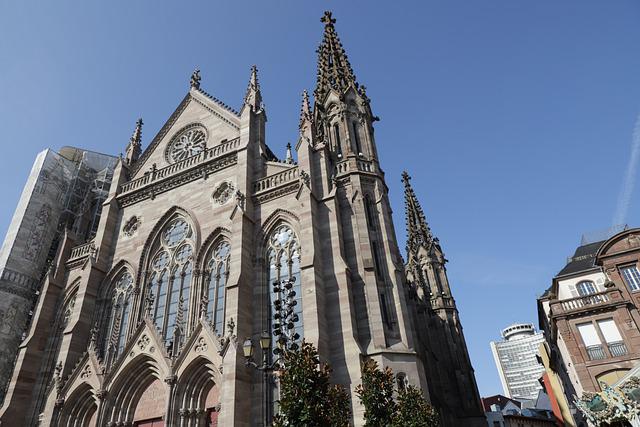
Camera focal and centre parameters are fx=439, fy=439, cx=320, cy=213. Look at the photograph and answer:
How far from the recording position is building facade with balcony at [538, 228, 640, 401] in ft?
73.3

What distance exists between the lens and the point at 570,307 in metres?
24.8

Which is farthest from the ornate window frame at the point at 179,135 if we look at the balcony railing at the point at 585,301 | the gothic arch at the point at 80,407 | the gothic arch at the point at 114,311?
the balcony railing at the point at 585,301

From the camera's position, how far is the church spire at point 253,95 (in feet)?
87.4

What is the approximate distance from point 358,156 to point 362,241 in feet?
17.9

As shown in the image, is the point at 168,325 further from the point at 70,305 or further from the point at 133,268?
the point at 70,305

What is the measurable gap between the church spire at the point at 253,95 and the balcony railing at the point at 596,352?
22888mm

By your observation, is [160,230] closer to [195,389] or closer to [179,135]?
[179,135]

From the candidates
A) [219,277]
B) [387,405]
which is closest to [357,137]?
[219,277]

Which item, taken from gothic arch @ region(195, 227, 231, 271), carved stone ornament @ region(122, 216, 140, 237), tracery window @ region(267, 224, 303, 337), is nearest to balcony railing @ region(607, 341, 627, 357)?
tracery window @ region(267, 224, 303, 337)

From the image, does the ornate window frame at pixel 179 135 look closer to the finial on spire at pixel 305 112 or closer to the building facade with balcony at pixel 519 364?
the finial on spire at pixel 305 112

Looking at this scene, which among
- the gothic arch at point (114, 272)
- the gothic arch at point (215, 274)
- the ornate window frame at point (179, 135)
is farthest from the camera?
the ornate window frame at point (179, 135)

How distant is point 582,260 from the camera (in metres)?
29.1

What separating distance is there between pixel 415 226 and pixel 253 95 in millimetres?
21790

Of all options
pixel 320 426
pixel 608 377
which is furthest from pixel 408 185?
pixel 320 426
